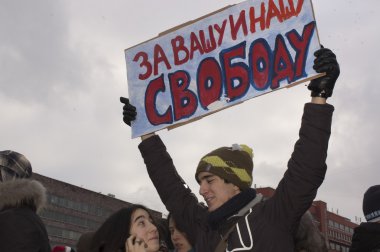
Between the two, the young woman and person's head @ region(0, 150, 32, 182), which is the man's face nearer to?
the young woman

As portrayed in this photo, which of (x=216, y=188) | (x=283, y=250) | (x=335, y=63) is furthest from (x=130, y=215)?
(x=335, y=63)

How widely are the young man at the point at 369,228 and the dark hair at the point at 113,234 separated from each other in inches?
61.4

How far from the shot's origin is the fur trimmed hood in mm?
3344

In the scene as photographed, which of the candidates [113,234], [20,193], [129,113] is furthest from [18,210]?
[129,113]

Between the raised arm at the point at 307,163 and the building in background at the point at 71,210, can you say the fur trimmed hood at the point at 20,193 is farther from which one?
the building in background at the point at 71,210

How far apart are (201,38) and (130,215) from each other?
135 cm

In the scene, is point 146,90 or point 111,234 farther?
point 146,90

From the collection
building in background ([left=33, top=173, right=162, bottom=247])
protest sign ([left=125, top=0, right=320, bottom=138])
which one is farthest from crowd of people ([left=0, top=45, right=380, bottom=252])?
building in background ([left=33, top=173, right=162, bottom=247])

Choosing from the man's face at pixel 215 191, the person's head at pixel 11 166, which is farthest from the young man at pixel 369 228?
the person's head at pixel 11 166

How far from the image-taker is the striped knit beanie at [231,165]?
9.39 ft

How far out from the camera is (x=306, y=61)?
2.97m

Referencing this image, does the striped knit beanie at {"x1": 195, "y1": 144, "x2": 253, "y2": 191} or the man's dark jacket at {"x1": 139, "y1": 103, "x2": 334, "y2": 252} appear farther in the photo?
the striped knit beanie at {"x1": 195, "y1": 144, "x2": 253, "y2": 191}

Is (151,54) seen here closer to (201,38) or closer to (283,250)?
(201,38)

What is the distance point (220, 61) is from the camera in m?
3.44
